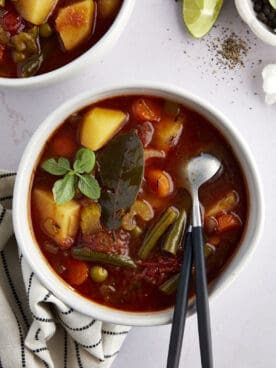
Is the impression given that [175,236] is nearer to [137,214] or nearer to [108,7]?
[137,214]

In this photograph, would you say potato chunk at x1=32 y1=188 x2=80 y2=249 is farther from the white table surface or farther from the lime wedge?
the lime wedge

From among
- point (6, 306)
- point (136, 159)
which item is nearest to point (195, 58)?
point (136, 159)

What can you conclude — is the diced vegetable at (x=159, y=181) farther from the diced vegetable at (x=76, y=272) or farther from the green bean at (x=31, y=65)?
the green bean at (x=31, y=65)

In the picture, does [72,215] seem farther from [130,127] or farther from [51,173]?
[130,127]

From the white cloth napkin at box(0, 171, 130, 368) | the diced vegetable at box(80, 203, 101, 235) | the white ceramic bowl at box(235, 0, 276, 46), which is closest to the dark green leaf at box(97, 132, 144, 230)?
the diced vegetable at box(80, 203, 101, 235)

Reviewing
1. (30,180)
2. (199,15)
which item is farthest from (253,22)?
(30,180)
